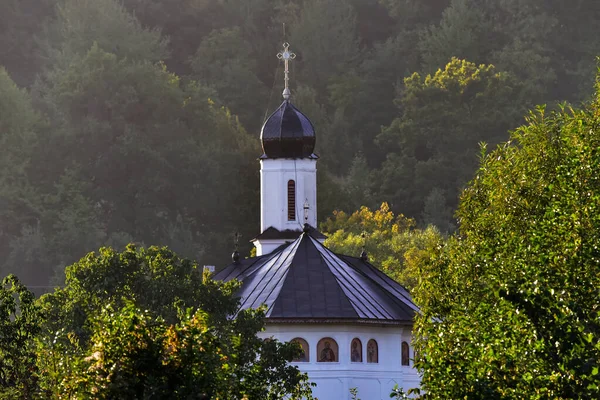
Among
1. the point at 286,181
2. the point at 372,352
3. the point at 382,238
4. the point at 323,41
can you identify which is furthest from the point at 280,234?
the point at 323,41

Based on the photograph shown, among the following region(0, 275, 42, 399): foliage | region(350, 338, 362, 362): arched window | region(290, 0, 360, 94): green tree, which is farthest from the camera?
region(290, 0, 360, 94): green tree

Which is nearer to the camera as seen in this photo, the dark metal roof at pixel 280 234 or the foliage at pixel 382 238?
the dark metal roof at pixel 280 234

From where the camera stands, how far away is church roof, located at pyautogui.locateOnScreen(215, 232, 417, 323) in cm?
5003

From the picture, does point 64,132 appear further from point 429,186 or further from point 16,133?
point 429,186

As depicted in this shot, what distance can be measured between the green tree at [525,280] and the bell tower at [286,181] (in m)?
26.1

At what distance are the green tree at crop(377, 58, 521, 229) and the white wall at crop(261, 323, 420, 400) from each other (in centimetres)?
3829

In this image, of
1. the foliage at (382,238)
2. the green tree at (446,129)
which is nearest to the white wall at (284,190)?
the foliage at (382,238)

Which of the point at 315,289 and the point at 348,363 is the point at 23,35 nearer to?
the point at 315,289

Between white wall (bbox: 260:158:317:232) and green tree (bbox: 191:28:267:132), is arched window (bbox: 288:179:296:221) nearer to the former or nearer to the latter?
white wall (bbox: 260:158:317:232)

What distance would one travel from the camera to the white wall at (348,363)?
1962 inches

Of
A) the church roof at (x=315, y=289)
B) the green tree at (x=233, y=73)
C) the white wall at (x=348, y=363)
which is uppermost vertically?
the green tree at (x=233, y=73)

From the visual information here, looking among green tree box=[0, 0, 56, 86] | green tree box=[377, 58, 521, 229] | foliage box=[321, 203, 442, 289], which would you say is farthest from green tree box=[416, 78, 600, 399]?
green tree box=[0, 0, 56, 86]

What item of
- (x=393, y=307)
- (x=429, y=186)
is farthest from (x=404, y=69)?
(x=393, y=307)

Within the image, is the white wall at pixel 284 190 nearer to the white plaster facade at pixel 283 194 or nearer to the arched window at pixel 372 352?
the white plaster facade at pixel 283 194
